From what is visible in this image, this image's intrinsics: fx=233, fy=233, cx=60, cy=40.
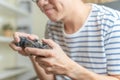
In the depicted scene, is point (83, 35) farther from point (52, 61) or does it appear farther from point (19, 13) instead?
point (19, 13)

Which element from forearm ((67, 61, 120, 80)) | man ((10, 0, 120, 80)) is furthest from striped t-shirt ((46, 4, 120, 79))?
forearm ((67, 61, 120, 80))

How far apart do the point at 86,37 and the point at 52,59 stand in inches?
11.5

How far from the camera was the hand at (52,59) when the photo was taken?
0.73 meters

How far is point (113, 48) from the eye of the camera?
90cm

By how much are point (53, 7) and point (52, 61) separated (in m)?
0.27

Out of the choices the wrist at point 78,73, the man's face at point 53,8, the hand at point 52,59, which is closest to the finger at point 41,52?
the hand at point 52,59

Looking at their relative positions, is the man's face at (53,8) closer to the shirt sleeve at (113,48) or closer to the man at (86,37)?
the man at (86,37)

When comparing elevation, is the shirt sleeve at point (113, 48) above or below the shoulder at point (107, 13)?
below

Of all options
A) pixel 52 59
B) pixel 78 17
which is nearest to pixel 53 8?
pixel 78 17

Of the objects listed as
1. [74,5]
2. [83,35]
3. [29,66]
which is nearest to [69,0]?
[74,5]

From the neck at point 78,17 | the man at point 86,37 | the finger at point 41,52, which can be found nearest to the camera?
the finger at point 41,52

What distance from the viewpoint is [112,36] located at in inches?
35.7

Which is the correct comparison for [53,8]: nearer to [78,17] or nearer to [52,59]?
[78,17]

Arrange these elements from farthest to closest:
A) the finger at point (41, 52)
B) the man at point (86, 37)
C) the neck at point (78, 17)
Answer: the neck at point (78, 17)
the man at point (86, 37)
the finger at point (41, 52)
